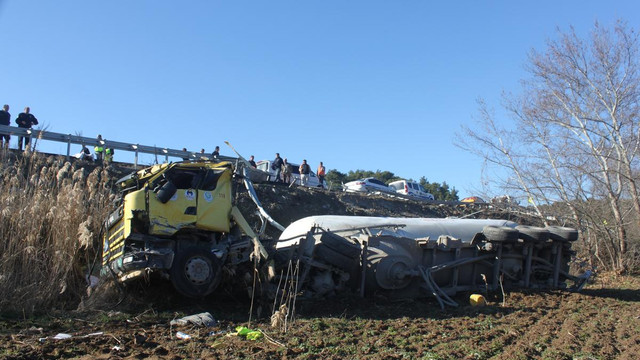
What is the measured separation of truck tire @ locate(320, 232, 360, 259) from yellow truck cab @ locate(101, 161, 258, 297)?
1292mm

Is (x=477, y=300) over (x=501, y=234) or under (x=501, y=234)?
under

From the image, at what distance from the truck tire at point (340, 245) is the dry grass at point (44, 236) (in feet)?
12.4

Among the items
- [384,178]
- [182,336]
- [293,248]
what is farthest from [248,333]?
[384,178]

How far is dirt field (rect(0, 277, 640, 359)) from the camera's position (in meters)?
5.85

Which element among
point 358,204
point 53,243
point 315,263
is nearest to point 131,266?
point 53,243

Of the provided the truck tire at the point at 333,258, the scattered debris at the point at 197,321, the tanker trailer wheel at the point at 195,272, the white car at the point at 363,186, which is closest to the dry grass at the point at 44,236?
the tanker trailer wheel at the point at 195,272

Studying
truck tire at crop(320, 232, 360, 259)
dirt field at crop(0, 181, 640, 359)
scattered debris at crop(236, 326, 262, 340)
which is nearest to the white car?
truck tire at crop(320, 232, 360, 259)

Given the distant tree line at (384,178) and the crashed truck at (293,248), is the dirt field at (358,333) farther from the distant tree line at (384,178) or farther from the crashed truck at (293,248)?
the distant tree line at (384,178)

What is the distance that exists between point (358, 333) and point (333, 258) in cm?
244

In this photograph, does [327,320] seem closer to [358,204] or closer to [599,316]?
[599,316]

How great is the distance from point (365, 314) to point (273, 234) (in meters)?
7.46

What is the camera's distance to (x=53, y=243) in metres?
8.77

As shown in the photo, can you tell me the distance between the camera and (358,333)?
22.5ft

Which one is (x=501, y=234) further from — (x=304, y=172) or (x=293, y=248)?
(x=304, y=172)
